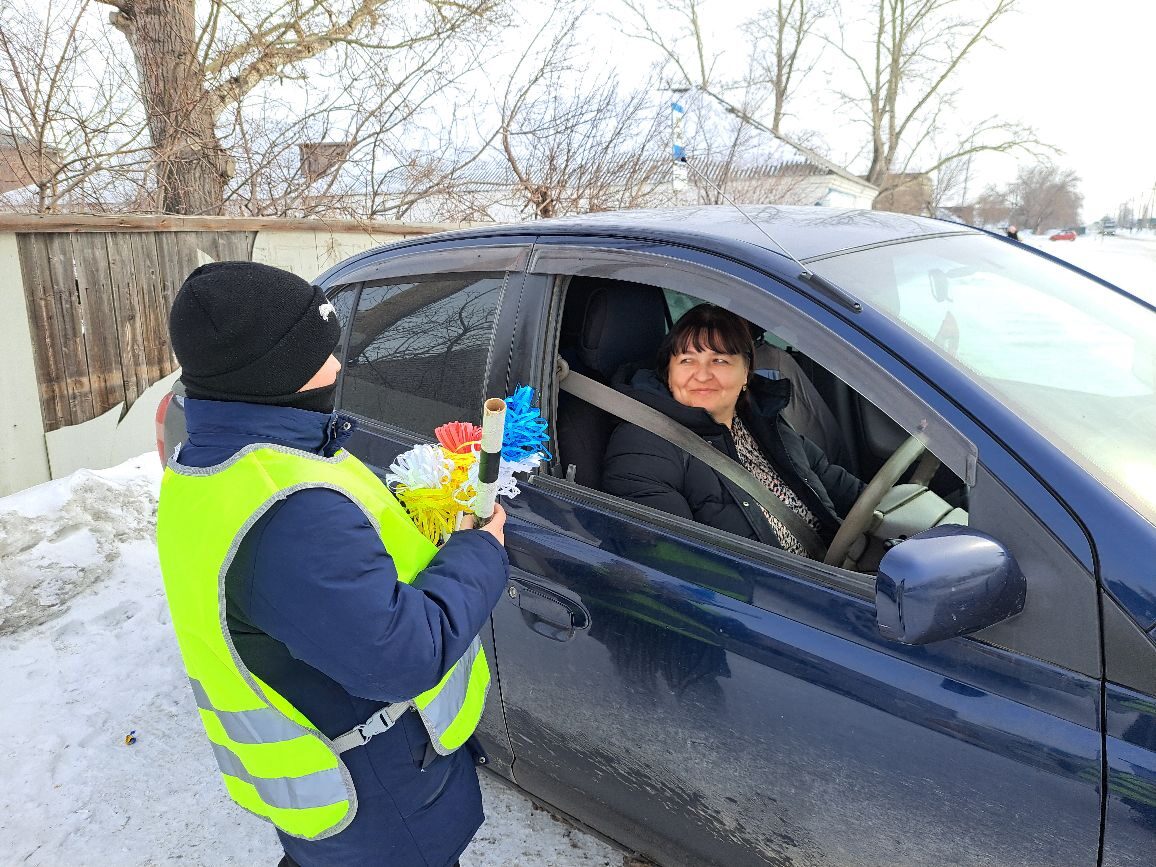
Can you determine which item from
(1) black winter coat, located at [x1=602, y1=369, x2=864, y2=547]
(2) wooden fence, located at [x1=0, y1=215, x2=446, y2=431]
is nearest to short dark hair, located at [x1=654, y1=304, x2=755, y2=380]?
(1) black winter coat, located at [x1=602, y1=369, x2=864, y2=547]

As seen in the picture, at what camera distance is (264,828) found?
2.36 meters

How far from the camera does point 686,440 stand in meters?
2.03

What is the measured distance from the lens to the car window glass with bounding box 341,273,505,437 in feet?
6.89

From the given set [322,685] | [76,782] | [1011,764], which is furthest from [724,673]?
[76,782]

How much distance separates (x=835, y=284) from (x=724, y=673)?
0.83 metres

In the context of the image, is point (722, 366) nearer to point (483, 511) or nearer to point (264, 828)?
→ point (483, 511)

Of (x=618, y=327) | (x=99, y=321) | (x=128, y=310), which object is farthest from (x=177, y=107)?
(x=618, y=327)

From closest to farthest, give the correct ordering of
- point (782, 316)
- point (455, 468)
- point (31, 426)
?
point (455, 468) → point (782, 316) → point (31, 426)

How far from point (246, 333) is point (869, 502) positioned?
1532 mm

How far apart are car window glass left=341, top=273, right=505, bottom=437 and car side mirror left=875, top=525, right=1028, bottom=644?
1.18 metres

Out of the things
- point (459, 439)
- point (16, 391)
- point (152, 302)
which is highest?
point (459, 439)

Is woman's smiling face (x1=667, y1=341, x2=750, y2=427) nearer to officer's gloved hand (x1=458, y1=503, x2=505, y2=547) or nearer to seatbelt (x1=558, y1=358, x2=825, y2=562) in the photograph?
seatbelt (x1=558, y1=358, x2=825, y2=562)

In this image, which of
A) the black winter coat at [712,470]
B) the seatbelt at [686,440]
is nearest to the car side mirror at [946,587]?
the black winter coat at [712,470]

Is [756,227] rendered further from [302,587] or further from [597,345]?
[302,587]
